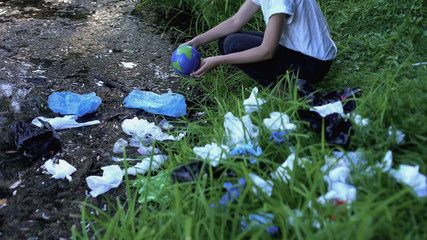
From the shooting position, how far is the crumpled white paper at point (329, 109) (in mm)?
1977

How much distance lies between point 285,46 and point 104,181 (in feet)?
5.01

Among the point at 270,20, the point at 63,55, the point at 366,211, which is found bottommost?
the point at 63,55

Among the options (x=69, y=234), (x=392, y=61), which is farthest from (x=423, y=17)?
(x=69, y=234)

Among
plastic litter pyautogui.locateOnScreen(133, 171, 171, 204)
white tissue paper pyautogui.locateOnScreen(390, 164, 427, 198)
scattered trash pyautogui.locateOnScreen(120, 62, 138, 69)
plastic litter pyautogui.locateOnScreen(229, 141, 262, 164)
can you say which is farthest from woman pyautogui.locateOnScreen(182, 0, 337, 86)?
white tissue paper pyautogui.locateOnScreen(390, 164, 427, 198)

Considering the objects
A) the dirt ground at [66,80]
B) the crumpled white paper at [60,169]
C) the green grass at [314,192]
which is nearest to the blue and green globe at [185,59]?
the dirt ground at [66,80]

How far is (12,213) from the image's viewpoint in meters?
2.01

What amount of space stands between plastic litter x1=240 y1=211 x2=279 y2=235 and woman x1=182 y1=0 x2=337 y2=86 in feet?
4.35

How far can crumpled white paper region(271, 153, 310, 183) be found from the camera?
1.63 m

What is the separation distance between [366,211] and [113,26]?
3913 mm

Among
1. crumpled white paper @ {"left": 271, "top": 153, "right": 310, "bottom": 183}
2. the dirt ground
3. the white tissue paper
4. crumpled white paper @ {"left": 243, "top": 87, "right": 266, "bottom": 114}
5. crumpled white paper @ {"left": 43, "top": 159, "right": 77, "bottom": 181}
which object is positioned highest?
the white tissue paper

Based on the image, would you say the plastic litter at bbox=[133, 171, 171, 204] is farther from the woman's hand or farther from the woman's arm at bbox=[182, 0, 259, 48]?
the woman's arm at bbox=[182, 0, 259, 48]

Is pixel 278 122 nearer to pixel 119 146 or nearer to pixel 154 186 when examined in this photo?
pixel 154 186

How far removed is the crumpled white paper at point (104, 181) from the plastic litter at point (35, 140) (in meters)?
0.47

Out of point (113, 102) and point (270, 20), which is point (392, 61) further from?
point (113, 102)
